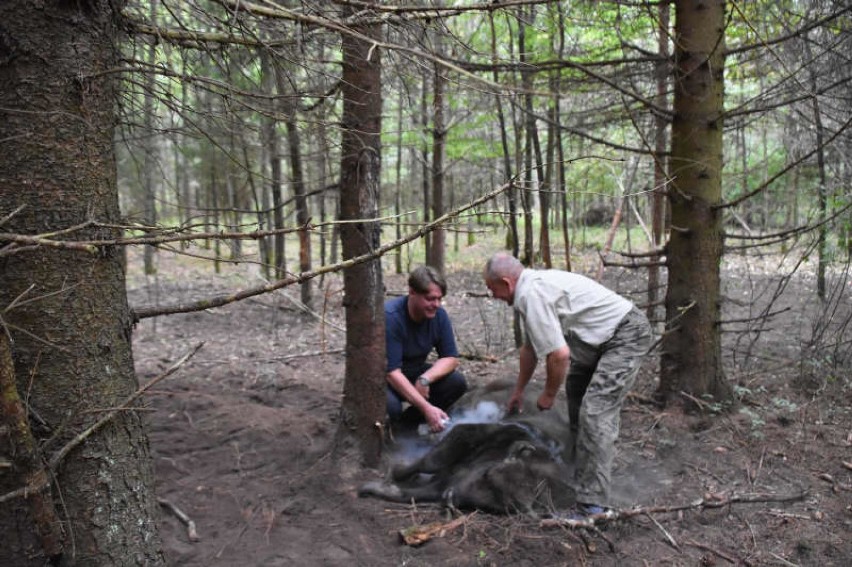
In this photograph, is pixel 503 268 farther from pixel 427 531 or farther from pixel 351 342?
pixel 427 531

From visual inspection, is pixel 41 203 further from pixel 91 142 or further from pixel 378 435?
pixel 378 435

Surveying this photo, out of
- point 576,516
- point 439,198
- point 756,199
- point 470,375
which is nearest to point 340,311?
point 439,198

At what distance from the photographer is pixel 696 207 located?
507 centimetres

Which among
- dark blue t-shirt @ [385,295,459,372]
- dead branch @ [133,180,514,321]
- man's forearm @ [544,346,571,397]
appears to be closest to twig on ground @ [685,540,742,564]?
man's forearm @ [544,346,571,397]

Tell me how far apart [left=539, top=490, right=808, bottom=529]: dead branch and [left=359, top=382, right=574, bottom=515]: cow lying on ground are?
9.2 inches

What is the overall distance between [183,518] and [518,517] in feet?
6.92

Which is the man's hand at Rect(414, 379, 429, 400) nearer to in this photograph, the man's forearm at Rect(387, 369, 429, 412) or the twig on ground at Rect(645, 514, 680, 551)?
the man's forearm at Rect(387, 369, 429, 412)

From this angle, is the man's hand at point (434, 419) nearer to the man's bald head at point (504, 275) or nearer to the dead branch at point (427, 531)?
the dead branch at point (427, 531)

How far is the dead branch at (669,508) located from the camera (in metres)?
3.54

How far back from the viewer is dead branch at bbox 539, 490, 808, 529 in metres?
3.54

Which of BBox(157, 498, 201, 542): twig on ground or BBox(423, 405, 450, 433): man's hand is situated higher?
BBox(423, 405, 450, 433): man's hand

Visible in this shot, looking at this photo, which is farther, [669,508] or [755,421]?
[755,421]

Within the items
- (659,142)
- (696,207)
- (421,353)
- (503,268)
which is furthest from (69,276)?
(659,142)

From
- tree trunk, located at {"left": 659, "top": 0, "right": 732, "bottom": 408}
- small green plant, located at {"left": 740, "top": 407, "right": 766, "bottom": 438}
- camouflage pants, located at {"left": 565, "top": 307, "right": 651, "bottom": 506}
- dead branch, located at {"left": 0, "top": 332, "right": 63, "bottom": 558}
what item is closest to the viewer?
dead branch, located at {"left": 0, "top": 332, "right": 63, "bottom": 558}
